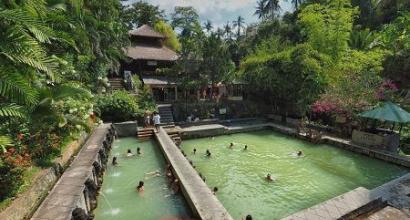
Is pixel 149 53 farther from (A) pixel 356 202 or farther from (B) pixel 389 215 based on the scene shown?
(B) pixel 389 215

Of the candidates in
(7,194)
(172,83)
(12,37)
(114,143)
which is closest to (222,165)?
(114,143)

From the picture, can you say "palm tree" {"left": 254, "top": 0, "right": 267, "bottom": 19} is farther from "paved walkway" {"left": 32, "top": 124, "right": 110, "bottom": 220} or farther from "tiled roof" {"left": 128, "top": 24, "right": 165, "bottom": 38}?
"paved walkway" {"left": 32, "top": 124, "right": 110, "bottom": 220}

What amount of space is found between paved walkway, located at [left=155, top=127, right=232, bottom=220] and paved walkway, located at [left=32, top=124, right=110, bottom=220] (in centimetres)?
289

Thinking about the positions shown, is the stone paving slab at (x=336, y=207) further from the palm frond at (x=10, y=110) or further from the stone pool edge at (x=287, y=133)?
the palm frond at (x=10, y=110)

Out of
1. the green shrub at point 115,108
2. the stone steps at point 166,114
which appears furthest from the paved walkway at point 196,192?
the stone steps at point 166,114

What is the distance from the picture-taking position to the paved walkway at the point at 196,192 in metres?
6.17

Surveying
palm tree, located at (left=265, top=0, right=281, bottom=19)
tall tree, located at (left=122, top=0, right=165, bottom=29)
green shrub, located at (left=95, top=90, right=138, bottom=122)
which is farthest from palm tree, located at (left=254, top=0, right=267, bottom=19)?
green shrub, located at (left=95, top=90, right=138, bottom=122)

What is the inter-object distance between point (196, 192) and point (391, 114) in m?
9.63

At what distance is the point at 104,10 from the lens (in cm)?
2244

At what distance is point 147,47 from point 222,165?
20536 mm

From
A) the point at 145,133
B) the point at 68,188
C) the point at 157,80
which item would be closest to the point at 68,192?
the point at 68,188

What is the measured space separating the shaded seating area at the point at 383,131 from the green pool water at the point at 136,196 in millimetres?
9809


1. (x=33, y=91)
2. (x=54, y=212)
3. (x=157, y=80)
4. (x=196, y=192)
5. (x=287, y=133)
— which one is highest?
(x=157, y=80)

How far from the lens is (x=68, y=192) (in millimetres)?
6723
